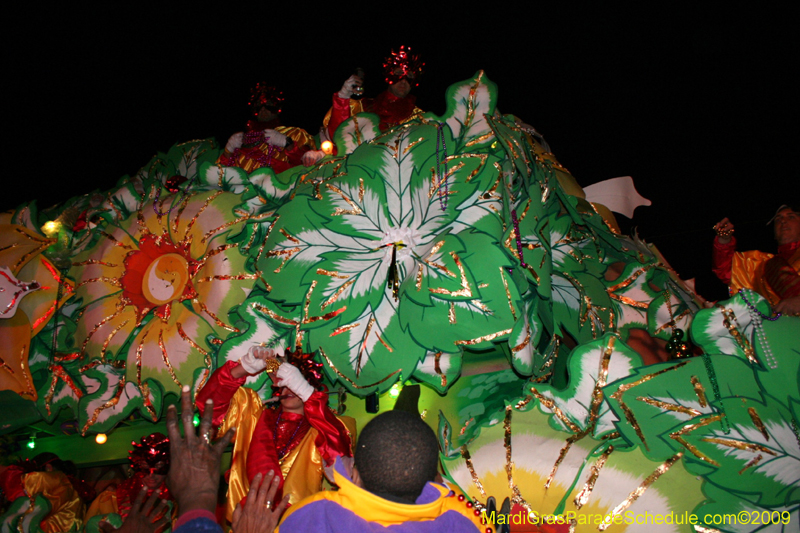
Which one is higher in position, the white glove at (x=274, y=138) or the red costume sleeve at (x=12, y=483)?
the white glove at (x=274, y=138)

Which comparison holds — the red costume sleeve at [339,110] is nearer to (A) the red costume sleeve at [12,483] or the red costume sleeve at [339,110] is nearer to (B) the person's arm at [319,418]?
(B) the person's arm at [319,418]

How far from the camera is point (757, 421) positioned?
3.29 ft

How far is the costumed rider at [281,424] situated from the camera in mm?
1314

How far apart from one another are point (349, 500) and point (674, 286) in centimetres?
114

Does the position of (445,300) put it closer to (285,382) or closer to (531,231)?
(531,231)

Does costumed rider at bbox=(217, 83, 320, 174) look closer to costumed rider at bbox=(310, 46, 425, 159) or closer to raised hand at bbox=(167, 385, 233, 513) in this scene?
costumed rider at bbox=(310, 46, 425, 159)

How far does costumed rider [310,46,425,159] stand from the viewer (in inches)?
75.0

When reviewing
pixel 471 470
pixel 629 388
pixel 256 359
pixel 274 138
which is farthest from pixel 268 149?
pixel 629 388

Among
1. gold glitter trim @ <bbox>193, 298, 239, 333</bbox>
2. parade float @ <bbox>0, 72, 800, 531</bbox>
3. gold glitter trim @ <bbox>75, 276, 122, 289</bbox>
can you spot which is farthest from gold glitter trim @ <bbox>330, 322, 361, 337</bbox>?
gold glitter trim @ <bbox>75, 276, 122, 289</bbox>

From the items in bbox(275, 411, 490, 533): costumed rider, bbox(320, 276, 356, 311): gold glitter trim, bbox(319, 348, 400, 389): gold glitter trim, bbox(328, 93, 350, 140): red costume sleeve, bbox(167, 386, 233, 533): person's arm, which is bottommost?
bbox(319, 348, 400, 389): gold glitter trim

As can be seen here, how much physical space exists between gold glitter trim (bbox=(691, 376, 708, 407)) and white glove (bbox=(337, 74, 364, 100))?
1.40 meters

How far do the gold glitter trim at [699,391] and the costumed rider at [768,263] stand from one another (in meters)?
0.54

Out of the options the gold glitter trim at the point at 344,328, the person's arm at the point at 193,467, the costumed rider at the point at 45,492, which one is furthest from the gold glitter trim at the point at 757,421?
the costumed rider at the point at 45,492

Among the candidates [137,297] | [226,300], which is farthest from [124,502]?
[226,300]
